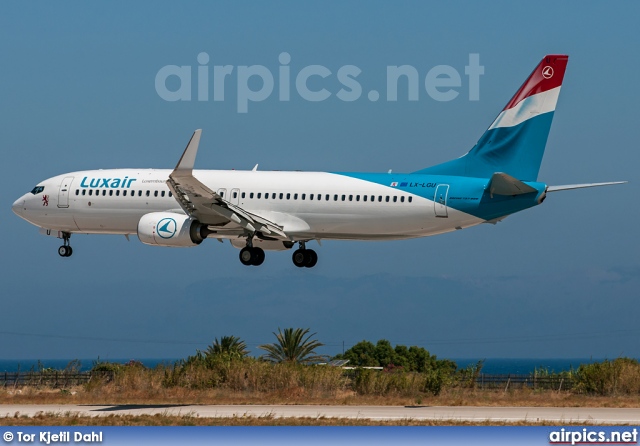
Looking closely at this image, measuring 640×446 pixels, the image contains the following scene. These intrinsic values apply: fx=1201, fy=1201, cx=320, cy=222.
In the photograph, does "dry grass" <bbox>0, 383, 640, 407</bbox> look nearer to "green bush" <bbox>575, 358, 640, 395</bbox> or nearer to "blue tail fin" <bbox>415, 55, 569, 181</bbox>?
"green bush" <bbox>575, 358, 640, 395</bbox>

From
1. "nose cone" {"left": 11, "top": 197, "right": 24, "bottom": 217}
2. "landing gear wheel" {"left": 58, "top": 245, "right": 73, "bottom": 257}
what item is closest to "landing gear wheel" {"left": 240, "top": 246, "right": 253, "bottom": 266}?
"landing gear wheel" {"left": 58, "top": 245, "right": 73, "bottom": 257}

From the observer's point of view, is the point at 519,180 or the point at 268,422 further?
the point at 519,180

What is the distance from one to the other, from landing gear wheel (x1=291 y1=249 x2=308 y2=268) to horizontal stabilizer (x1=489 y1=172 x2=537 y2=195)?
35.0 feet

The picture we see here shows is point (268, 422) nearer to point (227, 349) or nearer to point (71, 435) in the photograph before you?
point (71, 435)

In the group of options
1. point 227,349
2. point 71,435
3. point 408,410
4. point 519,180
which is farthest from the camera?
point 227,349

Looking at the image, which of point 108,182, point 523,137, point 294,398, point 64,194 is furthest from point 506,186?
point 64,194

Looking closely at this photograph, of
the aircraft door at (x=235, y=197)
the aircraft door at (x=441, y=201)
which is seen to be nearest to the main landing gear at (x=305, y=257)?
the aircraft door at (x=235, y=197)

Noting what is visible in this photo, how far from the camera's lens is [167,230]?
5325cm

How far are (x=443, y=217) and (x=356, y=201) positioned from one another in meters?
3.98

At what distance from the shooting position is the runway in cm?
3894

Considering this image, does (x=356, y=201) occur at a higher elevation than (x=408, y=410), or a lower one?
higher

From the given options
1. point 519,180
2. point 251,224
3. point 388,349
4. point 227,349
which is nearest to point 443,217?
point 519,180

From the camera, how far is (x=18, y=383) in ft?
202

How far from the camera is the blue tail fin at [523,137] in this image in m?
52.8
